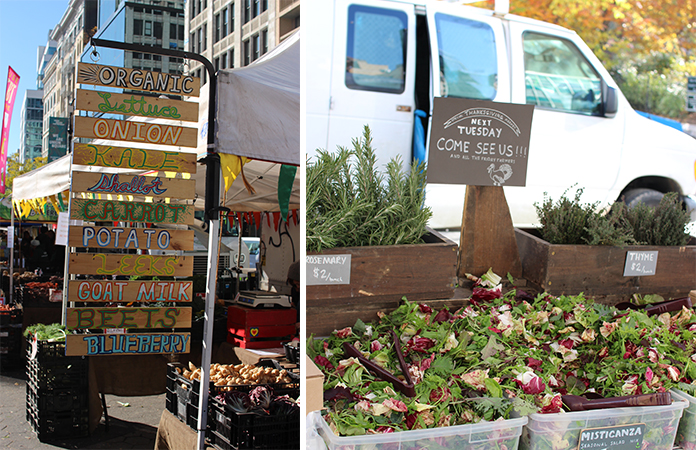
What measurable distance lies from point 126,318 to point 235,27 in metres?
1.50

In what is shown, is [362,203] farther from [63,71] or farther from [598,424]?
[63,71]

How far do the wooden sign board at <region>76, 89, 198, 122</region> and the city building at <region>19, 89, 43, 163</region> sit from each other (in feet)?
1.02

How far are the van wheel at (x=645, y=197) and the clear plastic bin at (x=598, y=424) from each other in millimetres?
2977

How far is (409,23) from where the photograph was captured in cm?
399

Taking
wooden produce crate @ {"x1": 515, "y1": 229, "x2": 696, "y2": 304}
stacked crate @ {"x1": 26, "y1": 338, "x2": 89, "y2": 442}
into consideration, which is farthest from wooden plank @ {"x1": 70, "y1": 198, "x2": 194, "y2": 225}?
wooden produce crate @ {"x1": 515, "y1": 229, "x2": 696, "y2": 304}

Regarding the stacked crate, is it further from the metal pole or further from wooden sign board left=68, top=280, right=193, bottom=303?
the metal pole

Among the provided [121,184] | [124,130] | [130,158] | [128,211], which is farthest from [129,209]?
[124,130]

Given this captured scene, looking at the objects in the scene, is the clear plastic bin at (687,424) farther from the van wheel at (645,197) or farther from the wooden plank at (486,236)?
the van wheel at (645,197)

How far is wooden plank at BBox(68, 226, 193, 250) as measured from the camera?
266cm

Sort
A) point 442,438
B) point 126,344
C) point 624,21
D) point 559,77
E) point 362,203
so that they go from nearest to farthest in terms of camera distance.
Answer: point 442,438, point 362,203, point 126,344, point 559,77, point 624,21

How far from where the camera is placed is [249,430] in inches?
84.7

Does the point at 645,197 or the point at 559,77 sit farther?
the point at 559,77

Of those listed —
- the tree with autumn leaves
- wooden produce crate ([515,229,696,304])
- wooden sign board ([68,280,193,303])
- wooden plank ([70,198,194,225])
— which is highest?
the tree with autumn leaves

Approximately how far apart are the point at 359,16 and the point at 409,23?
38 centimetres
